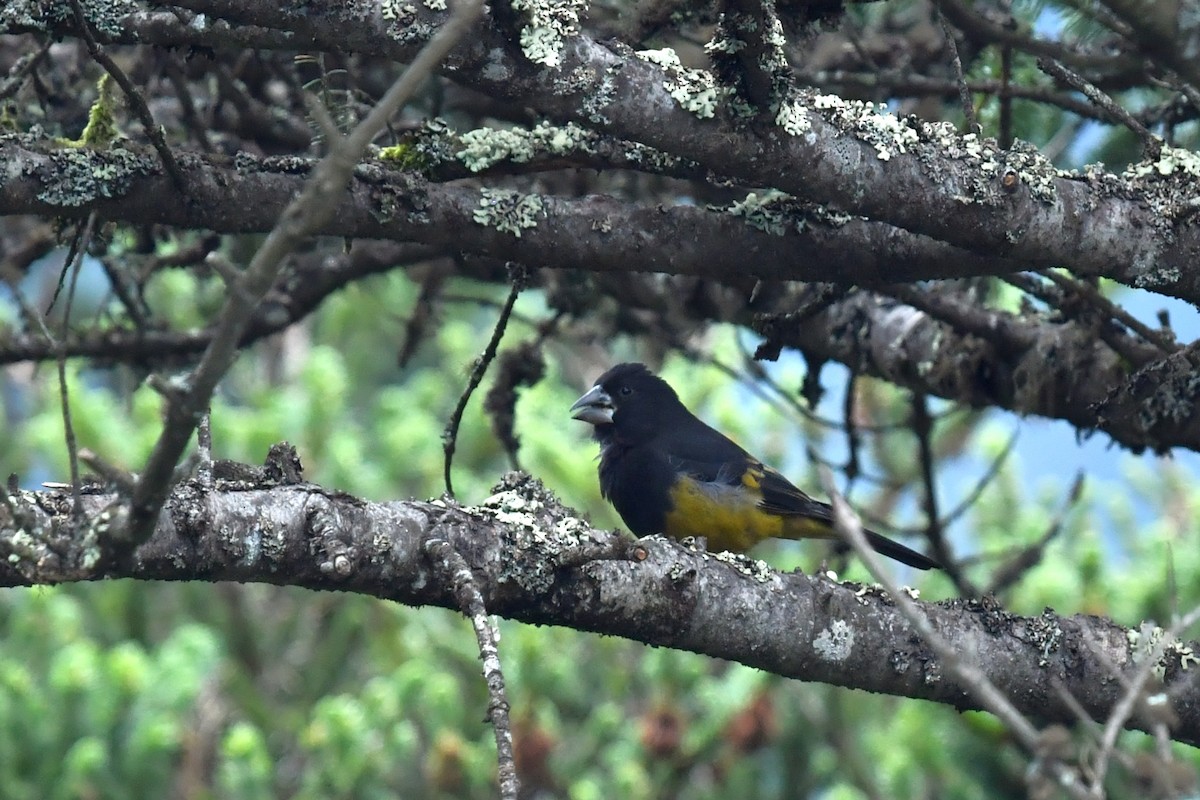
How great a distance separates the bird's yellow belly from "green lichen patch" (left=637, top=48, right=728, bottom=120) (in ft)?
9.62

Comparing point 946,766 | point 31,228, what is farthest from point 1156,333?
point 31,228

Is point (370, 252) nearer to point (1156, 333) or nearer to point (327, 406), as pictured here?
point (1156, 333)

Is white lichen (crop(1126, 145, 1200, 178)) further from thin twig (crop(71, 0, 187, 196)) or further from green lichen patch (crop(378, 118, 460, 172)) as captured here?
thin twig (crop(71, 0, 187, 196))

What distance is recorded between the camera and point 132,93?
112 inches

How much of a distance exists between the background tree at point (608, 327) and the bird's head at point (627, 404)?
28 cm

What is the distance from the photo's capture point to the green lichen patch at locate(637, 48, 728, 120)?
2865mm

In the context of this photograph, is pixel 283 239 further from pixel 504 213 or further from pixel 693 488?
pixel 693 488

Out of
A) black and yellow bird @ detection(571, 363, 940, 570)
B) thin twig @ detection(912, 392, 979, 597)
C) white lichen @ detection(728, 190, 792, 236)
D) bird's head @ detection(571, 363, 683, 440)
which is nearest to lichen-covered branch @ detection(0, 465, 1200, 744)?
white lichen @ detection(728, 190, 792, 236)

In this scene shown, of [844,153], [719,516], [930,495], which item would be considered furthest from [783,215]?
[719,516]

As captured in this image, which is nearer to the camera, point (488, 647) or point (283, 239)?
point (283, 239)

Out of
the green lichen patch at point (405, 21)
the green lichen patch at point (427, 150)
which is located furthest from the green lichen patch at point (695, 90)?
the green lichen patch at point (427, 150)

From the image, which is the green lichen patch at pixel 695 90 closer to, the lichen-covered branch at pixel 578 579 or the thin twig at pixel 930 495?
the lichen-covered branch at pixel 578 579

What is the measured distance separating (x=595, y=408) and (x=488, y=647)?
12.7 ft

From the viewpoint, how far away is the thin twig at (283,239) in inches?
68.1
